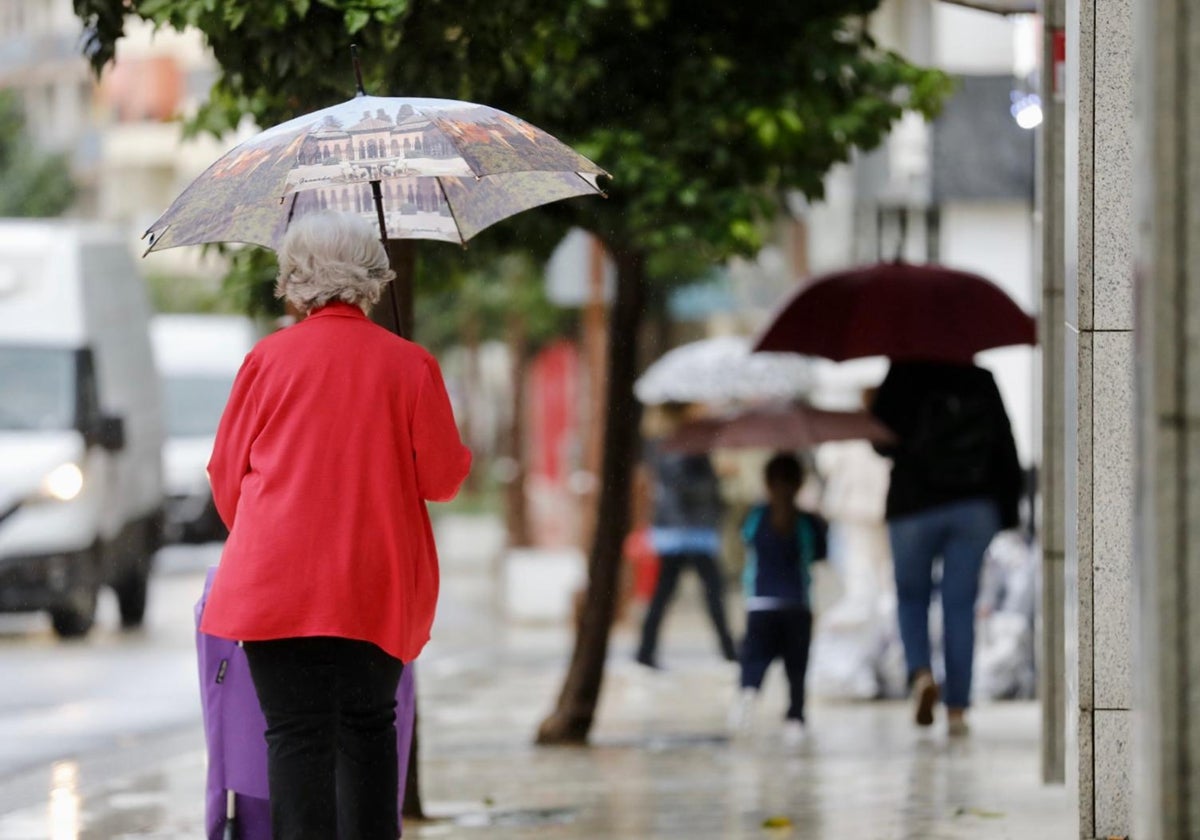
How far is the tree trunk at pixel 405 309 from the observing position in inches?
313

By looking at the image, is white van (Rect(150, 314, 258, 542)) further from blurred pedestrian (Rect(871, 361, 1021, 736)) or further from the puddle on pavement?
the puddle on pavement

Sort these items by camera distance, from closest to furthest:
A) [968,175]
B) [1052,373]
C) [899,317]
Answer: [1052,373], [899,317], [968,175]

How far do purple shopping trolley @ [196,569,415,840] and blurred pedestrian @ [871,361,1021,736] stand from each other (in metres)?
4.87

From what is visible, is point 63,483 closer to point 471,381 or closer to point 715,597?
point 715,597

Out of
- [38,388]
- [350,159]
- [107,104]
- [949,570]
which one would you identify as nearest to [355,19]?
[350,159]

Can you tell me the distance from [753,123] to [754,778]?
2693 mm

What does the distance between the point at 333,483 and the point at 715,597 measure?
9.96 m

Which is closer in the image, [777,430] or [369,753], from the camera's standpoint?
[369,753]

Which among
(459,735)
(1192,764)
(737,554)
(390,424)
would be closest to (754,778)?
(459,735)

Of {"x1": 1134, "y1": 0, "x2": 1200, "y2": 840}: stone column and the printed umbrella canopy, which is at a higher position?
the printed umbrella canopy

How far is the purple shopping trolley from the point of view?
6047 millimetres

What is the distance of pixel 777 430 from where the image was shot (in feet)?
36.8

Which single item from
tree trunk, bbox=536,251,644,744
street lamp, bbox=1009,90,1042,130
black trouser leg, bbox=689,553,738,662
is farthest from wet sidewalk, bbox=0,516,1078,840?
street lamp, bbox=1009,90,1042,130

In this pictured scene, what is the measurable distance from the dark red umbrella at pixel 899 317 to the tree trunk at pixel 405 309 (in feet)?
9.29
